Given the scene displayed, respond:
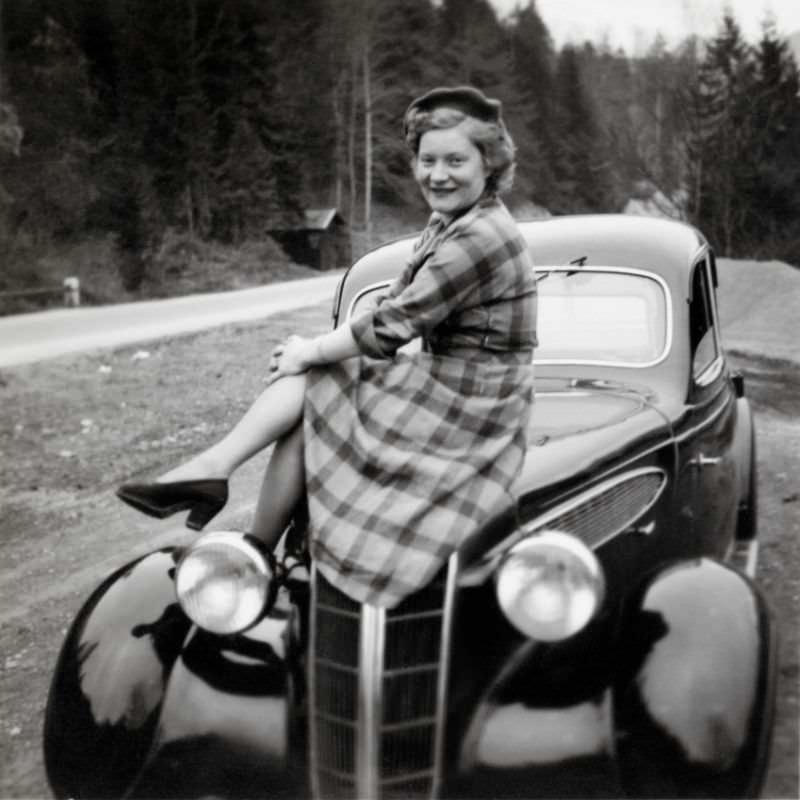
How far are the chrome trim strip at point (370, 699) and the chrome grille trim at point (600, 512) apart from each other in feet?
0.87

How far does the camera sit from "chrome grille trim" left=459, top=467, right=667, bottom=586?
86.8 inches

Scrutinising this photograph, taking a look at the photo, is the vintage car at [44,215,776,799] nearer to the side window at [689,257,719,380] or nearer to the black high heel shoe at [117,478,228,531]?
the black high heel shoe at [117,478,228,531]

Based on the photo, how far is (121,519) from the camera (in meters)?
5.33

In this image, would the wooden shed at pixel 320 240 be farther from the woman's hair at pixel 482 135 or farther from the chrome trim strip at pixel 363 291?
the woman's hair at pixel 482 135

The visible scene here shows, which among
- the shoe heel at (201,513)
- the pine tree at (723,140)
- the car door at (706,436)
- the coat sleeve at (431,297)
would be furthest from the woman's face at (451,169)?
the pine tree at (723,140)

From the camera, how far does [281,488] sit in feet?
7.22

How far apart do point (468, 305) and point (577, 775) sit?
1.14 m

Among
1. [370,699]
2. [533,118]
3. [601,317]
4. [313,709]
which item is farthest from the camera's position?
[533,118]

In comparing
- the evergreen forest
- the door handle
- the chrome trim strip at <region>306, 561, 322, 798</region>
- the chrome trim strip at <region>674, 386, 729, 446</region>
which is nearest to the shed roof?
the evergreen forest

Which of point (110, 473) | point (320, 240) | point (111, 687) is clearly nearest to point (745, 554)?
point (111, 687)

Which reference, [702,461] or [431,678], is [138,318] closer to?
[702,461]

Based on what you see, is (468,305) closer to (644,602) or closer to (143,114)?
(644,602)

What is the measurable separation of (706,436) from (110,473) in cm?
429

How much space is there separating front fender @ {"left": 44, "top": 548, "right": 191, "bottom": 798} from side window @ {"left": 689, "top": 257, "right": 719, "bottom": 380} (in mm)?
2102
